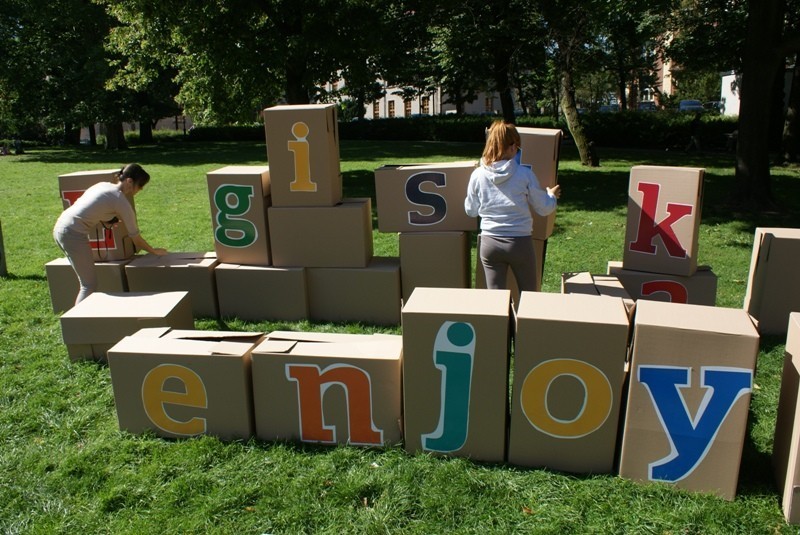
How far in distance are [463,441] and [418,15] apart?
13512 mm

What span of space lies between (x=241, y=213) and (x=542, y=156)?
2.67 metres

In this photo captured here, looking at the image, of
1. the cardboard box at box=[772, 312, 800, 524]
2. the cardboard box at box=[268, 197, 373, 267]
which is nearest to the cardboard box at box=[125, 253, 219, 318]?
the cardboard box at box=[268, 197, 373, 267]

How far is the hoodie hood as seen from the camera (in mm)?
4211

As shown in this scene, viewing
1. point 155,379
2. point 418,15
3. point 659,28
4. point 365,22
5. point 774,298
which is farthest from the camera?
point 659,28

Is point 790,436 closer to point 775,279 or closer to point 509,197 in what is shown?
point 509,197

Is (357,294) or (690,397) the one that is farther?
(357,294)

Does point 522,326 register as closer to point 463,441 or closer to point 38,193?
point 463,441

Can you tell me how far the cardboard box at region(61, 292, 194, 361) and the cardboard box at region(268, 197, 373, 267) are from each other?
1.09 m

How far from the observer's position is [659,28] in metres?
20.2

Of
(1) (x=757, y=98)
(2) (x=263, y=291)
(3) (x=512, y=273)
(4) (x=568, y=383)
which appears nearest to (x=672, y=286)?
(3) (x=512, y=273)

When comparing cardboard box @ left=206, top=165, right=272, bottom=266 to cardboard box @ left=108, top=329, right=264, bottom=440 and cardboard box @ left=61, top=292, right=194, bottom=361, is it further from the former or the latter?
cardboard box @ left=108, top=329, right=264, bottom=440

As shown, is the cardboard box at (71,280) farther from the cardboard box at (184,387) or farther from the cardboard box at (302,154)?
the cardboard box at (184,387)

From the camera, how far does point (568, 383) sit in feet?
10.7

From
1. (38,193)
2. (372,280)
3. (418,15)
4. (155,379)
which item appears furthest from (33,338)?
(418,15)
